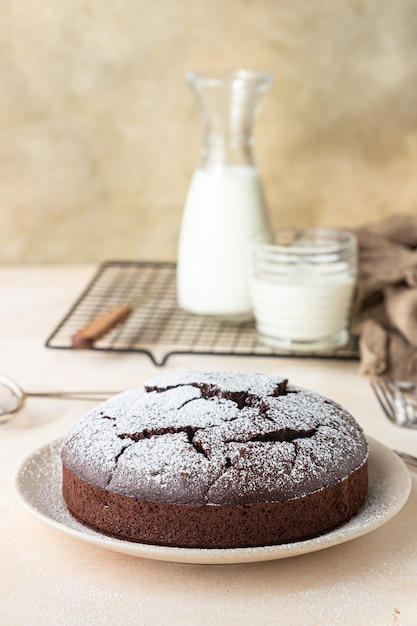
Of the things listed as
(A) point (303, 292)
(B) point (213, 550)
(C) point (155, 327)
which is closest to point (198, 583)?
(B) point (213, 550)

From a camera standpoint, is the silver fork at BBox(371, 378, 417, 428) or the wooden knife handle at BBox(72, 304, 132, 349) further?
the wooden knife handle at BBox(72, 304, 132, 349)

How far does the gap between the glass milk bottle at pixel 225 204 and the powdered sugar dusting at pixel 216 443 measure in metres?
0.58

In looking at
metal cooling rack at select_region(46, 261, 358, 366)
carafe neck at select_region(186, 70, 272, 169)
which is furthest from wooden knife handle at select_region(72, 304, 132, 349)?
carafe neck at select_region(186, 70, 272, 169)

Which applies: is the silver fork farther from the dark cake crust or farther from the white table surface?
the dark cake crust

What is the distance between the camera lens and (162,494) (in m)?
0.67

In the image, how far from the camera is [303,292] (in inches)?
49.3

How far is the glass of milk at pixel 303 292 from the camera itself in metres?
1.26

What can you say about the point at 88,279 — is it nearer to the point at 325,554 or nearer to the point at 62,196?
the point at 62,196

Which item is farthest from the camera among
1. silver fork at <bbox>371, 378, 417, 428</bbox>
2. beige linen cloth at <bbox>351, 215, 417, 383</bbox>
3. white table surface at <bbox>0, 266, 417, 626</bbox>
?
beige linen cloth at <bbox>351, 215, 417, 383</bbox>

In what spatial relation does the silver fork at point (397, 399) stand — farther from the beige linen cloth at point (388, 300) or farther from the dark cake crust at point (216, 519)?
the dark cake crust at point (216, 519)

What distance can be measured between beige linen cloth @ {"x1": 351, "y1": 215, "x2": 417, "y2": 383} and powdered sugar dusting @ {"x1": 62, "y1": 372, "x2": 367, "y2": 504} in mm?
422

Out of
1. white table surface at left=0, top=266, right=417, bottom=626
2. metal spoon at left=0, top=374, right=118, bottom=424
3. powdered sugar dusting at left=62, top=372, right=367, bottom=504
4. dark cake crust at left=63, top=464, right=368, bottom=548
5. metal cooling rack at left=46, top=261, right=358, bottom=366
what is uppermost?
powdered sugar dusting at left=62, top=372, right=367, bottom=504

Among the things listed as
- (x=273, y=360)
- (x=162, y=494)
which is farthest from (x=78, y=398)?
(x=162, y=494)

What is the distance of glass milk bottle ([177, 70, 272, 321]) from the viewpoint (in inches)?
53.4
